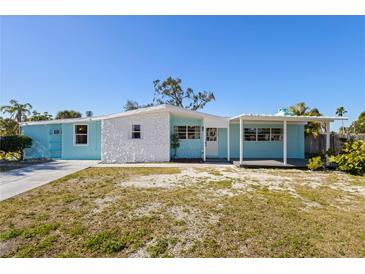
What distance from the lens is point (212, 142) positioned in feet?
41.1

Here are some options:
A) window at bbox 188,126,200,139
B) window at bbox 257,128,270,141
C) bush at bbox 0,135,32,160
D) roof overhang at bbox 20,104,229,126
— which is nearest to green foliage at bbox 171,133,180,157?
window at bbox 188,126,200,139

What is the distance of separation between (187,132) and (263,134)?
539 centimetres

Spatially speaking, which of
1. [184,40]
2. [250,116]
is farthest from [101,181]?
[184,40]

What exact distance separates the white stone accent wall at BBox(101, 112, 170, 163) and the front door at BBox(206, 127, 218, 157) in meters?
3.01

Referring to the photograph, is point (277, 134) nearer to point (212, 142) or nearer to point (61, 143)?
point (212, 142)

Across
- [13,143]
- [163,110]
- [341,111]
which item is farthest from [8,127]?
[341,111]

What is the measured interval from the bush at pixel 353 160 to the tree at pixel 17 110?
26.9 m

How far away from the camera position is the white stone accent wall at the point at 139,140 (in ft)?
37.0

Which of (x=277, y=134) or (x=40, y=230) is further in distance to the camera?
(x=277, y=134)

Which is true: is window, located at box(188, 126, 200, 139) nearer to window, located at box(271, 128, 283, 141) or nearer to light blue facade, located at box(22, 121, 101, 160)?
window, located at box(271, 128, 283, 141)

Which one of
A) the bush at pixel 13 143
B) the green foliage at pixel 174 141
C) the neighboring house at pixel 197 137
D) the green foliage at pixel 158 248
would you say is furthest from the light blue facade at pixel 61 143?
the green foliage at pixel 158 248

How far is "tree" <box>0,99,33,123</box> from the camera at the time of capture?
18023mm
